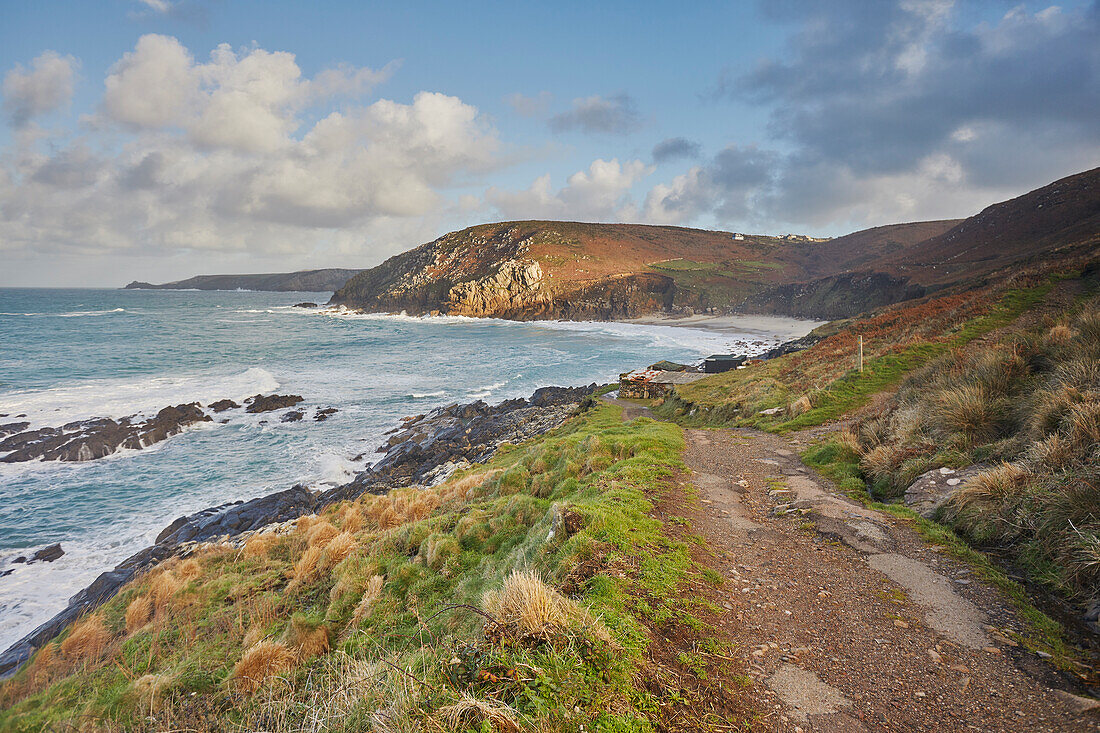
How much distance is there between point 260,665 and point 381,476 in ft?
54.2

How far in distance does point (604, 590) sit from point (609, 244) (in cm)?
15235

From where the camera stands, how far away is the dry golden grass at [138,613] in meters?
7.93

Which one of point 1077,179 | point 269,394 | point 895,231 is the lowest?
point 269,394

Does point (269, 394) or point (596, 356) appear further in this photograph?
point (596, 356)

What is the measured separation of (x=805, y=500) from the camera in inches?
295

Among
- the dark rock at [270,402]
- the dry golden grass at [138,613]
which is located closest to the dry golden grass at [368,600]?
the dry golden grass at [138,613]

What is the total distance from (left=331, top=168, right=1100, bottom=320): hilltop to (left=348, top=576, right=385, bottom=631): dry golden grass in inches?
2561

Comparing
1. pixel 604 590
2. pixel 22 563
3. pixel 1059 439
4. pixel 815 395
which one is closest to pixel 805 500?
pixel 1059 439

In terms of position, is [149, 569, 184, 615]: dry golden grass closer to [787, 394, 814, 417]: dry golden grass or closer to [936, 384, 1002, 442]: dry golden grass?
[936, 384, 1002, 442]: dry golden grass

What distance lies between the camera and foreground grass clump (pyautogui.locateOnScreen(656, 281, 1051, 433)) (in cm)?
1459

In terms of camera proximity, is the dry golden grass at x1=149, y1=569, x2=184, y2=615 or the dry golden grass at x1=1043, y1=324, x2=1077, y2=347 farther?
the dry golden grass at x1=1043, y1=324, x2=1077, y2=347

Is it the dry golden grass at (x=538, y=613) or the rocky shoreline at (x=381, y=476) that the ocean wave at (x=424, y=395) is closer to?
the rocky shoreline at (x=381, y=476)

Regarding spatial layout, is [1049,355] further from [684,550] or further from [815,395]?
[684,550]

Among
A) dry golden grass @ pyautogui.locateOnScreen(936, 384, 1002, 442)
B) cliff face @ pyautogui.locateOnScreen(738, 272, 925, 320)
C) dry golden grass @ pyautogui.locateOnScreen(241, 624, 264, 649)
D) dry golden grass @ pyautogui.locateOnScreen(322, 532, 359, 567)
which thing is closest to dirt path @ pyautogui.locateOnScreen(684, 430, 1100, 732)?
dry golden grass @ pyautogui.locateOnScreen(936, 384, 1002, 442)
